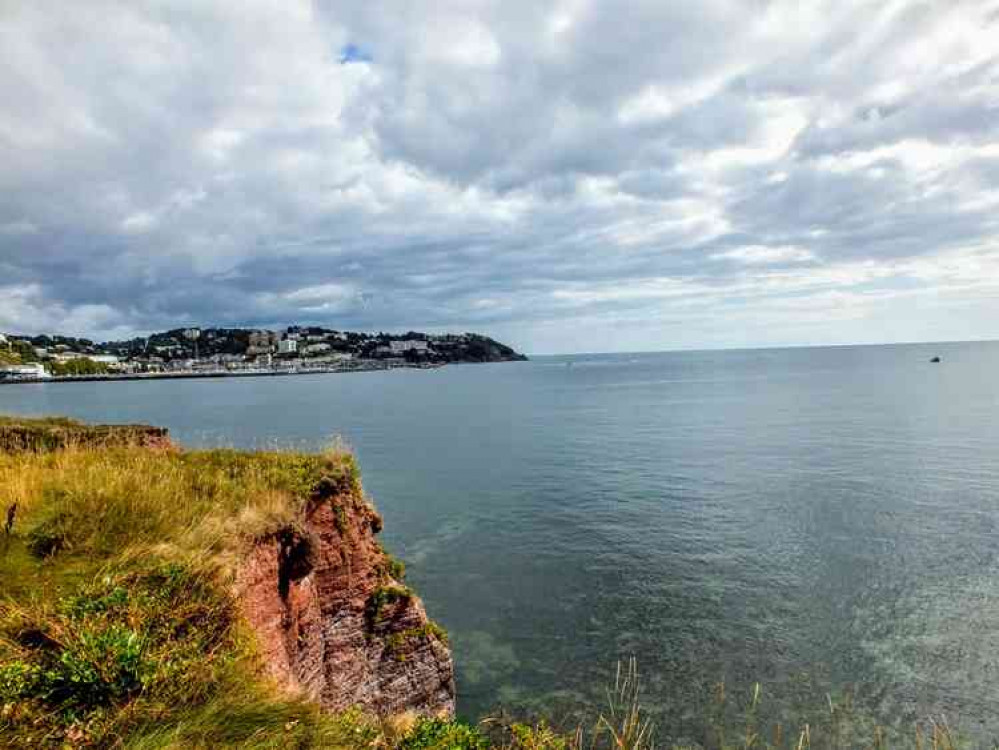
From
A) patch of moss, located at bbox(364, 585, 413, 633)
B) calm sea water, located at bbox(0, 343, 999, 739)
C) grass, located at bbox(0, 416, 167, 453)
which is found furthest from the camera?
calm sea water, located at bbox(0, 343, 999, 739)

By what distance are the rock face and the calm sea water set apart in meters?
3.80

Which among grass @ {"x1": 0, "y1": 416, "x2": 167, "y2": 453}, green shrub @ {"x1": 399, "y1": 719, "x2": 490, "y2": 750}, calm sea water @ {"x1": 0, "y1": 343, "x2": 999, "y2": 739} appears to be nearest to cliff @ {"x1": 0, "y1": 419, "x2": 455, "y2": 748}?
grass @ {"x1": 0, "y1": 416, "x2": 167, "y2": 453}

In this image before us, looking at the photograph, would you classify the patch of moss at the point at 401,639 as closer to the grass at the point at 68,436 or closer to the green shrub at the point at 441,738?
the green shrub at the point at 441,738

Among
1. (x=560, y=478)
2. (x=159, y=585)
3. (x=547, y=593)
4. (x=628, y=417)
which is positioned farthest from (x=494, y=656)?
(x=628, y=417)

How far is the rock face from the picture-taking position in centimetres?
1161

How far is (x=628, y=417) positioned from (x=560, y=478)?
36.1 meters

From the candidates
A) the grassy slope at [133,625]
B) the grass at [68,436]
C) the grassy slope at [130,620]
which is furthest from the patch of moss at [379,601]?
the grass at [68,436]

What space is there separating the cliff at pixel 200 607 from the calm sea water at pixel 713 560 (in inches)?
230

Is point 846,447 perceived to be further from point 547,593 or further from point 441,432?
point 441,432

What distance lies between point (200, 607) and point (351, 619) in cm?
736

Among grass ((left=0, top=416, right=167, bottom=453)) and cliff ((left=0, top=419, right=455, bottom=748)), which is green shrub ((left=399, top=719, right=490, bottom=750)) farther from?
grass ((left=0, top=416, right=167, bottom=453))

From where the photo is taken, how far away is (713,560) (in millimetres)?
25766

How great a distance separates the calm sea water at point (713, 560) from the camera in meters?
17.2

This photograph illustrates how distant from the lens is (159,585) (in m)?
6.98
